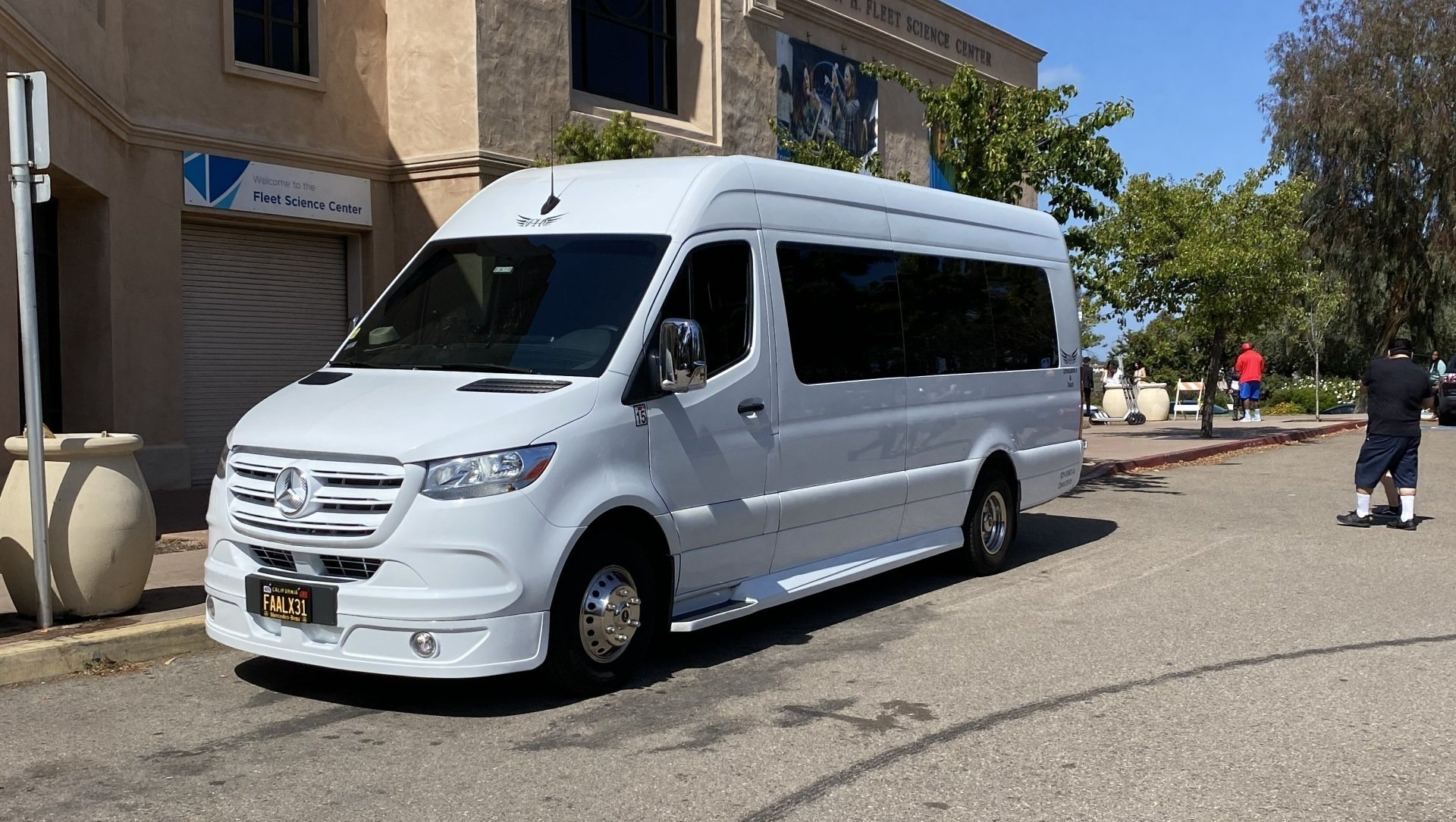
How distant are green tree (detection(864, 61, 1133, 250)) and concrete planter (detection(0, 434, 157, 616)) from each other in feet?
34.8

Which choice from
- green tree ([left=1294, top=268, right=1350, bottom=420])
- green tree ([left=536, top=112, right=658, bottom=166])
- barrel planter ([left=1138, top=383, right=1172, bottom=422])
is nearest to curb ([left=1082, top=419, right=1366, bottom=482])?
green tree ([left=1294, top=268, right=1350, bottom=420])

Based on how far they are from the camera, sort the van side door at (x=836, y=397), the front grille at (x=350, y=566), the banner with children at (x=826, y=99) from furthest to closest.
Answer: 1. the banner with children at (x=826, y=99)
2. the van side door at (x=836, y=397)
3. the front grille at (x=350, y=566)

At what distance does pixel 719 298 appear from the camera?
23.6 ft

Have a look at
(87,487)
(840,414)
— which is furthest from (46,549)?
(840,414)

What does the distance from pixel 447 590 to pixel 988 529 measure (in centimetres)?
522

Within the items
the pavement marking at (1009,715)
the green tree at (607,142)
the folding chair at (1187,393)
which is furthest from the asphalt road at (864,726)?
the folding chair at (1187,393)

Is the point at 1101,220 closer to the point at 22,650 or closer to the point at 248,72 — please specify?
the point at 248,72

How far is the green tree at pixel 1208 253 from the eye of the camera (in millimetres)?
23203

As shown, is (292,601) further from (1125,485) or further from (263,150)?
(1125,485)

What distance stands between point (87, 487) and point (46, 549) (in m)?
0.42

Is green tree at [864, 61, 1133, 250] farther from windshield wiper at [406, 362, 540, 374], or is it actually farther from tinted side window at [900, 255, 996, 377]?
windshield wiper at [406, 362, 540, 374]

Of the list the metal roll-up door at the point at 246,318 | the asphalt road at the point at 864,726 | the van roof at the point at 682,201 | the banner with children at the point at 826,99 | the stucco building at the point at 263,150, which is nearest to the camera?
the asphalt road at the point at 864,726

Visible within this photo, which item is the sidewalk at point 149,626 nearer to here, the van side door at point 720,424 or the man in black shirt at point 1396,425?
the van side door at point 720,424

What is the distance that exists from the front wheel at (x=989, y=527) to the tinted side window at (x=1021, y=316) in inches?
35.5
